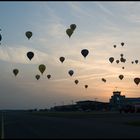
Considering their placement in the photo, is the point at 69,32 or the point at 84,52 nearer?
the point at 69,32

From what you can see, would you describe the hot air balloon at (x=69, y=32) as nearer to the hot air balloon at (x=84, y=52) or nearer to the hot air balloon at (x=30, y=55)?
the hot air balloon at (x=84, y=52)

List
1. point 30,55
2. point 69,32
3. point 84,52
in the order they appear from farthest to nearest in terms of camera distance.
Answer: point 84,52, point 30,55, point 69,32

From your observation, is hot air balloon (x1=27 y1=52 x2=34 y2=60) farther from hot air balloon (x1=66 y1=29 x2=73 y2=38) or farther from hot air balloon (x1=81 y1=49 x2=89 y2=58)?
hot air balloon (x1=66 y1=29 x2=73 y2=38)

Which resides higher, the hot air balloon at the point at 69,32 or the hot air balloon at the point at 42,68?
the hot air balloon at the point at 69,32

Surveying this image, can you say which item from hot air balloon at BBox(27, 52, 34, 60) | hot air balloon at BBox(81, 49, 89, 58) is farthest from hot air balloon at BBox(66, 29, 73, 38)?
hot air balloon at BBox(27, 52, 34, 60)

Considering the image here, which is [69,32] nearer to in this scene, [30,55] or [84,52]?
[84,52]

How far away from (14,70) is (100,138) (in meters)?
46.8

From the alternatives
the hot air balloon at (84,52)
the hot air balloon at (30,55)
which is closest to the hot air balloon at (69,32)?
the hot air balloon at (84,52)

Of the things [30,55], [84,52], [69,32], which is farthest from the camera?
[84,52]

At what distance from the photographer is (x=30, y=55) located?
6938cm

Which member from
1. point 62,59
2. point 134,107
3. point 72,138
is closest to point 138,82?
point 62,59

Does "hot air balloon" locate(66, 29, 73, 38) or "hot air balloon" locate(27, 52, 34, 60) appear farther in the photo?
"hot air balloon" locate(27, 52, 34, 60)

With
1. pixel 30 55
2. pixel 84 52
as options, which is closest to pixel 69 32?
pixel 84 52

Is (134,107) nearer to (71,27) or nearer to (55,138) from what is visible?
(71,27)
